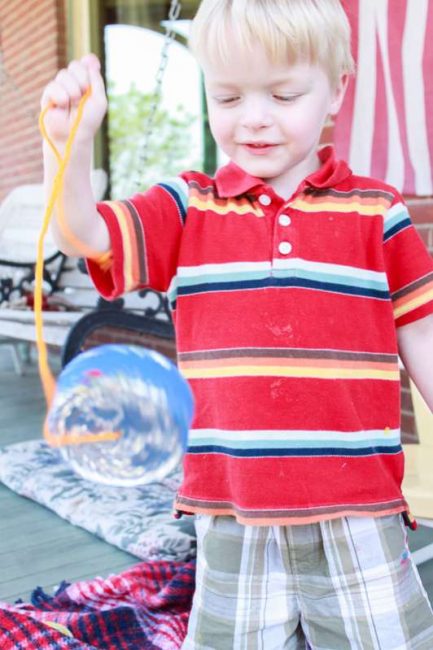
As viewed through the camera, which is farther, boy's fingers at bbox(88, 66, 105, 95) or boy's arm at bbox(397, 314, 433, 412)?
boy's arm at bbox(397, 314, 433, 412)

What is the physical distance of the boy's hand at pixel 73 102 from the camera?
1.00 metres

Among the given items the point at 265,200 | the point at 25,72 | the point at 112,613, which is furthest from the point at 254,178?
the point at 25,72

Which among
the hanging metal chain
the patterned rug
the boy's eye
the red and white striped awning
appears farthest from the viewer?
the hanging metal chain

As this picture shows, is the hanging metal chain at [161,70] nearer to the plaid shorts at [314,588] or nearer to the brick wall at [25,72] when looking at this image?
the plaid shorts at [314,588]

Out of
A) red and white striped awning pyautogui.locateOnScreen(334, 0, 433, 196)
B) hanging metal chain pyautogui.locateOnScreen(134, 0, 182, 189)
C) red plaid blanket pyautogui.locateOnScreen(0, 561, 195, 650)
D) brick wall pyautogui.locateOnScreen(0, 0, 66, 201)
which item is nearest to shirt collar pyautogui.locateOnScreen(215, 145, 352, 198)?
red plaid blanket pyautogui.locateOnScreen(0, 561, 195, 650)

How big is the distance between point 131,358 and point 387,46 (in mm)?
1939

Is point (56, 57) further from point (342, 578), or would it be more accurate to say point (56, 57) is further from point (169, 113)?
point (342, 578)

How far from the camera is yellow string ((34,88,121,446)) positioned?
90 centimetres

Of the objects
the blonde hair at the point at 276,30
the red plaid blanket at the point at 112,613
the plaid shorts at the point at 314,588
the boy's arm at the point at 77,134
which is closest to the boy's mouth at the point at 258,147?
the blonde hair at the point at 276,30

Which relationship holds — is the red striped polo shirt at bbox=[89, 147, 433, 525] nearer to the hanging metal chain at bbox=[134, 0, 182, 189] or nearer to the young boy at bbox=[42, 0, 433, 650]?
the young boy at bbox=[42, 0, 433, 650]

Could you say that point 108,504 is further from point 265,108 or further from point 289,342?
point 265,108

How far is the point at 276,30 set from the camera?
1.07 meters

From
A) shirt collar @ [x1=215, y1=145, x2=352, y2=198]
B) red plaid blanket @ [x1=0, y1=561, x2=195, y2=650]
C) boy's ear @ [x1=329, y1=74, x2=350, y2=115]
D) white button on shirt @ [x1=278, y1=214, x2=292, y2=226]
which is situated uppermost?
boy's ear @ [x1=329, y1=74, x2=350, y2=115]

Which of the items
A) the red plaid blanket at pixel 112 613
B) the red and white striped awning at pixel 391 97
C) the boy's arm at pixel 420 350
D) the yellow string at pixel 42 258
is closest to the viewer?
the yellow string at pixel 42 258
